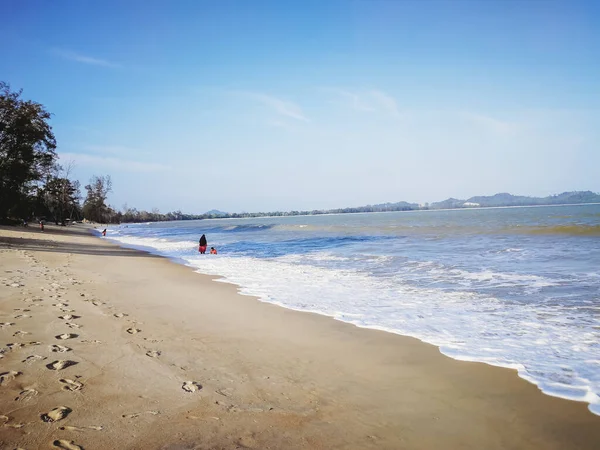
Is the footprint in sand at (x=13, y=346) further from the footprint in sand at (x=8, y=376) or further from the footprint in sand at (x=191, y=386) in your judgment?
the footprint in sand at (x=191, y=386)

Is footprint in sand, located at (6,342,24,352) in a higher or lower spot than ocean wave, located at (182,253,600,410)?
higher

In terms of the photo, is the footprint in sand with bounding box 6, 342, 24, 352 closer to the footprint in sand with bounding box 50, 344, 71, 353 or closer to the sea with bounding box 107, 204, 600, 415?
the footprint in sand with bounding box 50, 344, 71, 353

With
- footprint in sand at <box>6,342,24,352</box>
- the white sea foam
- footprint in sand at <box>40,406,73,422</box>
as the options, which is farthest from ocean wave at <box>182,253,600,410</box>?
footprint in sand at <box>6,342,24,352</box>

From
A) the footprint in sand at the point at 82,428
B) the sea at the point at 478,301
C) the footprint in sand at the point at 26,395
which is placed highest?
the footprint in sand at the point at 26,395

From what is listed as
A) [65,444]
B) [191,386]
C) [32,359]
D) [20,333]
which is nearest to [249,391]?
[191,386]

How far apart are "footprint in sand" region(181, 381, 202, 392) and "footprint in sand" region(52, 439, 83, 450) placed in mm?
1118

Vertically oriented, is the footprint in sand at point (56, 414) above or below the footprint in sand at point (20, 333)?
below

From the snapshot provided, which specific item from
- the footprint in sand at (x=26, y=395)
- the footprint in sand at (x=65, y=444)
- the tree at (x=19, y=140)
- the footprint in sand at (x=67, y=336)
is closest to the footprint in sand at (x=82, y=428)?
the footprint in sand at (x=65, y=444)

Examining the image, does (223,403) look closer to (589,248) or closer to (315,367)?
(315,367)

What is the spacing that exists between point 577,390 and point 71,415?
4.98 m

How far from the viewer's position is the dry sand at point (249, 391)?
279cm

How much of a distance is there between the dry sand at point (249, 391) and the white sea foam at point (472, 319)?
0.39 metres

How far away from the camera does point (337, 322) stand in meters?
6.50

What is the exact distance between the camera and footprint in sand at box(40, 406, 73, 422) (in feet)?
9.19
